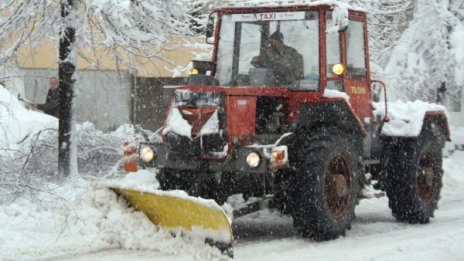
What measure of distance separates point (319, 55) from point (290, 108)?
0.69 meters

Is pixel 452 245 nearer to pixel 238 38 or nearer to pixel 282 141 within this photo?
pixel 282 141

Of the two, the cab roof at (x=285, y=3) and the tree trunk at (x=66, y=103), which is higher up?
the cab roof at (x=285, y=3)

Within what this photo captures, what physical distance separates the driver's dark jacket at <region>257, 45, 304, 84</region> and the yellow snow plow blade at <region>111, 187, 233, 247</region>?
2029mm

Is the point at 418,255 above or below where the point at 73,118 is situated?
below

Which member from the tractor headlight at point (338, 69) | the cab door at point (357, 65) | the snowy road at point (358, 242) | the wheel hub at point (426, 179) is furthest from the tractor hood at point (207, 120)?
the wheel hub at point (426, 179)

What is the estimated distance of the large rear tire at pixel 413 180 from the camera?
10.2m

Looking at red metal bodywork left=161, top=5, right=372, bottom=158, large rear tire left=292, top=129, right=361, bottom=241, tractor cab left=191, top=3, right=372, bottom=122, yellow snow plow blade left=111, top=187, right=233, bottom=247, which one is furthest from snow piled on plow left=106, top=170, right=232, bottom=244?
tractor cab left=191, top=3, right=372, bottom=122

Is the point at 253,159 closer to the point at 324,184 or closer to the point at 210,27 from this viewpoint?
the point at 324,184

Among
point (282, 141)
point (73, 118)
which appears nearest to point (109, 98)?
point (73, 118)

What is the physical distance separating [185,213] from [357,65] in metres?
3.12

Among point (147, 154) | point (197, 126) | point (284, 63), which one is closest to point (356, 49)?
point (284, 63)

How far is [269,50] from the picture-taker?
924cm

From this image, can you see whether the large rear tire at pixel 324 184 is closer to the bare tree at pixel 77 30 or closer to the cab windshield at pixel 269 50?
the cab windshield at pixel 269 50

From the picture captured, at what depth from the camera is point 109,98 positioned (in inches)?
765
